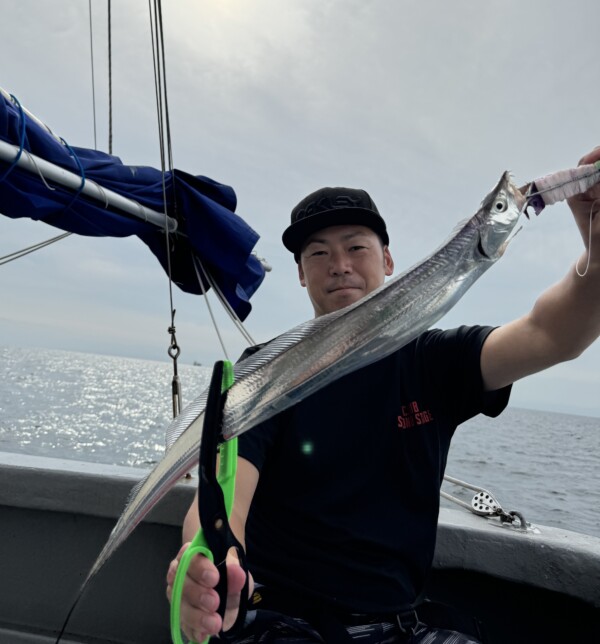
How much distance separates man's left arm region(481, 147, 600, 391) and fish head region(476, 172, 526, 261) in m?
0.50

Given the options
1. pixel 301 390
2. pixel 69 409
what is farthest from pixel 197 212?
pixel 69 409

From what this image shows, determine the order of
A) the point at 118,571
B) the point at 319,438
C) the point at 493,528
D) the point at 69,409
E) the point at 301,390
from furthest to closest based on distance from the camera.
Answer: the point at 69,409
the point at 118,571
the point at 493,528
the point at 319,438
the point at 301,390

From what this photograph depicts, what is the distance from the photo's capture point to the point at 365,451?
6.53ft

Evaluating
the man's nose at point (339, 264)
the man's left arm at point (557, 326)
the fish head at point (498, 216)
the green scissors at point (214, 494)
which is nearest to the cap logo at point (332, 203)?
the man's nose at point (339, 264)

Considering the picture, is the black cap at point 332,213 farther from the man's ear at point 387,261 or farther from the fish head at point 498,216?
the fish head at point 498,216

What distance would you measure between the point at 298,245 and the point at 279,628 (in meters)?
1.59

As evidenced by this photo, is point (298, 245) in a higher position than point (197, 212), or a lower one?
lower

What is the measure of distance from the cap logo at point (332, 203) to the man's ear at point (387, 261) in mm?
292

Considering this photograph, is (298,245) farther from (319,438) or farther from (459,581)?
(459,581)

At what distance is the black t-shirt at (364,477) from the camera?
186 cm

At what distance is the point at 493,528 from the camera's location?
2641mm

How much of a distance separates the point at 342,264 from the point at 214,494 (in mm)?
1330

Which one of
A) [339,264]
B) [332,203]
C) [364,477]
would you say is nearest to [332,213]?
[332,203]

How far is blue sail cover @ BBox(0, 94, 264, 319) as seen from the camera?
11.7ft
